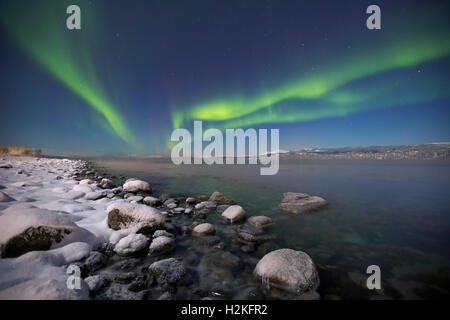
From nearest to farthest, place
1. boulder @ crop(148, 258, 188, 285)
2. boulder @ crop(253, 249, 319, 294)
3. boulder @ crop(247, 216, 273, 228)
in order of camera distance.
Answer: boulder @ crop(253, 249, 319, 294) < boulder @ crop(148, 258, 188, 285) < boulder @ crop(247, 216, 273, 228)

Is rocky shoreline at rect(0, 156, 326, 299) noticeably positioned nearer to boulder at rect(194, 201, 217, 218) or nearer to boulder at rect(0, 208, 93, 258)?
boulder at rect(0, 208, 93, 258)

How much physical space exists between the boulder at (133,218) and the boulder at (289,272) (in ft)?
12.0

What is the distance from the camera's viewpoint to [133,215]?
5.77m

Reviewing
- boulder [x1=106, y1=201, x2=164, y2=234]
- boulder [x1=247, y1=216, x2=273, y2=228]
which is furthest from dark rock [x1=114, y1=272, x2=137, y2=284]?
boulder [x1=247, y1=216, x2=273, y2=228]

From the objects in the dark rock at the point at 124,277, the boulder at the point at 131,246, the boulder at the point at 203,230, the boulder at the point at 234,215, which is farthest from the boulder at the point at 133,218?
the boulder at the point at 234,215

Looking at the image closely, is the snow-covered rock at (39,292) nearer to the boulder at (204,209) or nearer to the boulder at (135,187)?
the boulder at (204,209)

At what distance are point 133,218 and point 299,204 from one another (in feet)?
27.3

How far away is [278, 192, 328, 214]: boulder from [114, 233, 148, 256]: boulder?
727 cm

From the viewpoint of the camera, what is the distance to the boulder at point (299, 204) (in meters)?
9.19

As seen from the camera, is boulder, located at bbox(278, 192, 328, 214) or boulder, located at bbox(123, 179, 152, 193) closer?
boulder, located at bbox(278, 192, 328, 214)

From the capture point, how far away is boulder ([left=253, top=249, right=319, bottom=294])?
3.58 meters

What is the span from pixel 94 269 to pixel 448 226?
13.4m
